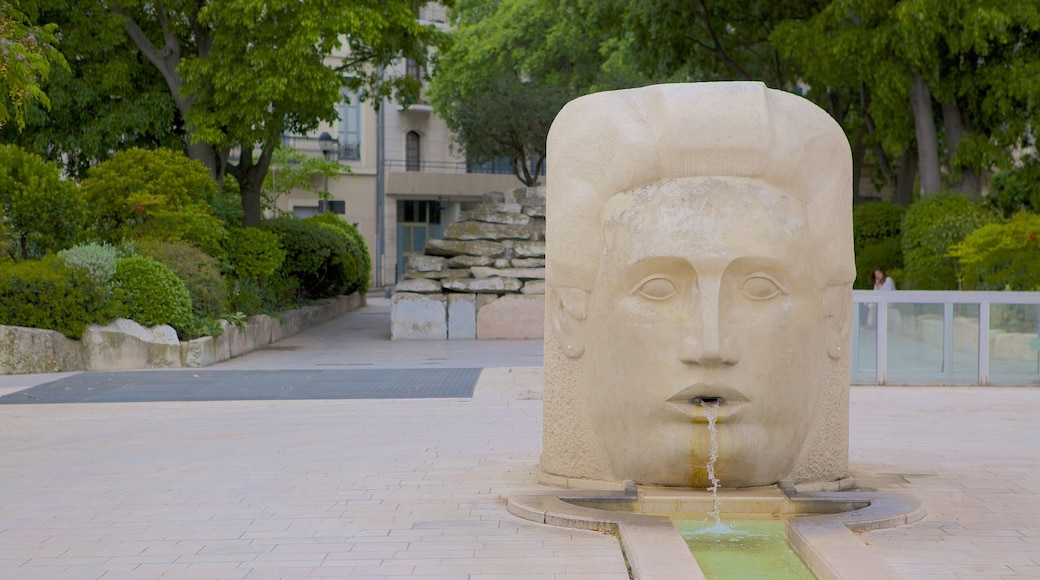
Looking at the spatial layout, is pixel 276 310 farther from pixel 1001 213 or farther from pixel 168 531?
pixel 168 531

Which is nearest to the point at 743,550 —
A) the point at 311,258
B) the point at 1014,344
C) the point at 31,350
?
the point at 1014,344

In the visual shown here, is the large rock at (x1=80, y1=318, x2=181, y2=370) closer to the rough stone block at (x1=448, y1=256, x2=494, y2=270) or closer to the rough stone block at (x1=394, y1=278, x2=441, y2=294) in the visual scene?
the rough stone block at (x1=394, y1=278, x2=441, y2=294)

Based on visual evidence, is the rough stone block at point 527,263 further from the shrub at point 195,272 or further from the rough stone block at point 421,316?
the shrub at point 195,272

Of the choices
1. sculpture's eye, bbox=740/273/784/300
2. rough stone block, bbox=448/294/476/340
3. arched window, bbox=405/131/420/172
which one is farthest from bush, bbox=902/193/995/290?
arched window, bbox=405/131/420/172

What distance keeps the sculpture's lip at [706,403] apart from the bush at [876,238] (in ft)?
55.1

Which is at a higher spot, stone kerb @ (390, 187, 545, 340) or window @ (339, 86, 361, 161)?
window @ (339, 86, 361, 161)

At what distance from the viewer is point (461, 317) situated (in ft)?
68.2

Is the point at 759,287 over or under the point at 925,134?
under

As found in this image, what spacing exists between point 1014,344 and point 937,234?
5568 millimetres

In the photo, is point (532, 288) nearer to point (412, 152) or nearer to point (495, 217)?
point (495, 217)

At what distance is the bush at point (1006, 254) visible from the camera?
1620 cm

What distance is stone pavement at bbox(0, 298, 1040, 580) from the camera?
19.9 feet

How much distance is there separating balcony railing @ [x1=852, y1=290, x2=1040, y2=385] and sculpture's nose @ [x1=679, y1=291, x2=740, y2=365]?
8.01m

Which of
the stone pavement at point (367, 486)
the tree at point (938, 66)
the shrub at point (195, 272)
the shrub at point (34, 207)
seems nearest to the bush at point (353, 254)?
the shrub at point (195, 272)
